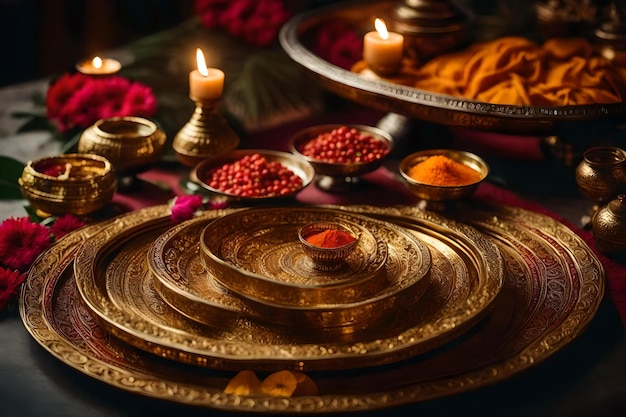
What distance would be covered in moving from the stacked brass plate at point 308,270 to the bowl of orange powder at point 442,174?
19cm

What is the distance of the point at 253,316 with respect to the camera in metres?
1.19

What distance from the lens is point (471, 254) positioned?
4.55ft

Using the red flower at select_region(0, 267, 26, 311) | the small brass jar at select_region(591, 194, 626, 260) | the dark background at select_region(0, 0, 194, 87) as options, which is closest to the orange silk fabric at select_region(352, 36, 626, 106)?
the small brass jar at select_region(591, 194, 626, 260)

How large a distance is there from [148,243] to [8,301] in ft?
0.77

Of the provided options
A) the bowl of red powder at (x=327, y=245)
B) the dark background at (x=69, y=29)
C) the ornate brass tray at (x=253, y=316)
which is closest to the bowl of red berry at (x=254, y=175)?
the ornate brass tray at (x=253, y=316)

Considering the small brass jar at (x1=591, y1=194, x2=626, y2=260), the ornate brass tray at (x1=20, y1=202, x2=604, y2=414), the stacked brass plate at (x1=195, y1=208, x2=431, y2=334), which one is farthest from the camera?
the small brass jar at (x1=591, y1=194, x2=626, y2=260)

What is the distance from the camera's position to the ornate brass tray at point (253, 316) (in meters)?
1.10

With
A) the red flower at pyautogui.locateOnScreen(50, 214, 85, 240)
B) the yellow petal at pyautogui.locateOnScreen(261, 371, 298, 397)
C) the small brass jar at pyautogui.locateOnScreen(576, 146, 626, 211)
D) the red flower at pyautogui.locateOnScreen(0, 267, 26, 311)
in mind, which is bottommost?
the red flower at pyautogui.locateOnScreen(50, 214, 85, 240)

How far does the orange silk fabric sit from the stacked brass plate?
1.55 ft

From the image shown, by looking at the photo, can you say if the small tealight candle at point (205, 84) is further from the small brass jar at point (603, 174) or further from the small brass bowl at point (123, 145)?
the small brass jar at point (603, 174)

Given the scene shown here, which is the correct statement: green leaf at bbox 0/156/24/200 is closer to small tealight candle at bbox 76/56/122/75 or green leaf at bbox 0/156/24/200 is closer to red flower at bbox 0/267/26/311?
small tealight candle at bbox 76/56/122/75

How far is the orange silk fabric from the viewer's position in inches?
66.3

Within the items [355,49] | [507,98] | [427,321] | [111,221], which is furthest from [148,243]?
[355,49]

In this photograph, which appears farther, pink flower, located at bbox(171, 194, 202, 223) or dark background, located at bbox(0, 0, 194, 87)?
dark background, located at bbox(0, 0, 194, 87)
